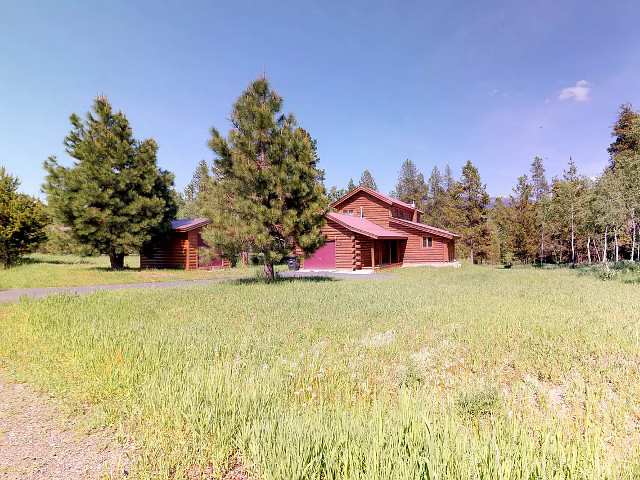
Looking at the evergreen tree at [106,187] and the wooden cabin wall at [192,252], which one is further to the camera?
the wooden cabin wall at [192,252]

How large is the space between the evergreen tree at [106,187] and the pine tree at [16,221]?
11.1 ft

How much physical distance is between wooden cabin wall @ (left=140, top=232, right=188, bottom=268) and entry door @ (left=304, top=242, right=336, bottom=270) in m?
11.0

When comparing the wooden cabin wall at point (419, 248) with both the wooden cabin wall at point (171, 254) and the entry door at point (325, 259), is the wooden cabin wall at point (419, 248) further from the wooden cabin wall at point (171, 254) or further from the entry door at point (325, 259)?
the wooden cabin wall at point (171, 254)

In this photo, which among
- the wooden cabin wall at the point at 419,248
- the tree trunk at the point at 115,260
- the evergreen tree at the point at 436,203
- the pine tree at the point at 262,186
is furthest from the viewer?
the evergreen tree at the point at 436,203

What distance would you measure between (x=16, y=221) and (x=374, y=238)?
26.9 m

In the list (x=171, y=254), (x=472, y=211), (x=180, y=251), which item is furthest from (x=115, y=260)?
(x=472, y=211)

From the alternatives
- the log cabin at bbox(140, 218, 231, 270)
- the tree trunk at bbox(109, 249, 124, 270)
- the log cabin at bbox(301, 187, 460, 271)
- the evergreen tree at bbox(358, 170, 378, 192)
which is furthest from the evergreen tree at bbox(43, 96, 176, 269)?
the evergreen tree at bbox(358, 170, 378, 192)

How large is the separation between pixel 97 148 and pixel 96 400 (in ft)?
75.1

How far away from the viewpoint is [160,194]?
80.7 feet

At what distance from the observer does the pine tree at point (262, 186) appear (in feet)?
46.9

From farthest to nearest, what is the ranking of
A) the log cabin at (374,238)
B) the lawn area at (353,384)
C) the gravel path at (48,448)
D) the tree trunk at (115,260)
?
the log cabin at (374,238), the tree trunk at (115,260), the gravel path at (48,448), the lawn area at (353,384)

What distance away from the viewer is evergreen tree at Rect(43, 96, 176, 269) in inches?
818

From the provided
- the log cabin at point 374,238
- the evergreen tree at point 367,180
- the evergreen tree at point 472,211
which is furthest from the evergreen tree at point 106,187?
the evergreen tree at point 367,180

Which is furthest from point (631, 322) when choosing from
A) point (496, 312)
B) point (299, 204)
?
point (299, 204)
